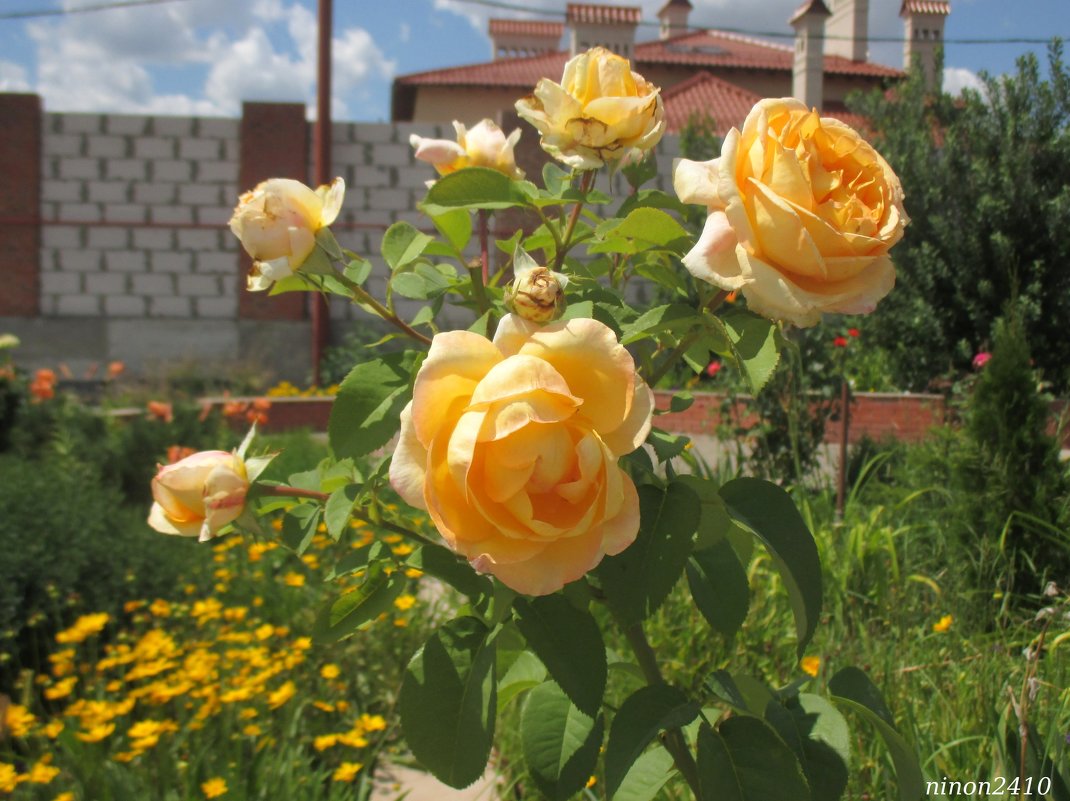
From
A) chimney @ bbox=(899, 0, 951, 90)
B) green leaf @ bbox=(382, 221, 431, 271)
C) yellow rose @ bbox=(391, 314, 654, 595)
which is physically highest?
chimney @ bbox=(899, 0, 951, 90)

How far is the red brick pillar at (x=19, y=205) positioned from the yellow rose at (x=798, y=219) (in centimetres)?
1087

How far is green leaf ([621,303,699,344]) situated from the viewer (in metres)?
0.85

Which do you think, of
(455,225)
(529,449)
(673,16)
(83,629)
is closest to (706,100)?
(673,16)

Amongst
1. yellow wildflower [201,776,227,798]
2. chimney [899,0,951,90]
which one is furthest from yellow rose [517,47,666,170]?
chimney [899,0,951,90]

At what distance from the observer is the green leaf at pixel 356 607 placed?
A: 1021mm

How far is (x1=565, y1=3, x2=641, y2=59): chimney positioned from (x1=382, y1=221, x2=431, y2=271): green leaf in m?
12.9

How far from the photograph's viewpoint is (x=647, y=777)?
1.20 metres

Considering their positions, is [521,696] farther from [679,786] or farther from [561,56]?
[561,56]

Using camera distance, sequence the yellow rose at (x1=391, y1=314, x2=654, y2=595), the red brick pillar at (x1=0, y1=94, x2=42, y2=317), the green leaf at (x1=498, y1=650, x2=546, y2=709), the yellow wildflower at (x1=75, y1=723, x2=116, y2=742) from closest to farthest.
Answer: the yellow rose at (x1=391, y1=314, x2=654, y2=595) → the green leaf at (x1=498, y1=650, x2=546, y2=709) → the yellow wildflower at (x1=75, y1=723, x2=116, y2=742) → the red brick pillar at (x1=0, y1=94, x2=42, y2=317)

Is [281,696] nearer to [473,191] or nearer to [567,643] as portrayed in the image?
[567,643]

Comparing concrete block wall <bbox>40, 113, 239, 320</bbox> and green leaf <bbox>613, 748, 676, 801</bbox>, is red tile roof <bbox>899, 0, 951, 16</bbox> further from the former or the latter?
green leaf <bbox>613, 748, 676, 801</bbox>

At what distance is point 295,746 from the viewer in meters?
2.29

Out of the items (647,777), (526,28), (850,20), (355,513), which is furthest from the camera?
(526,28)

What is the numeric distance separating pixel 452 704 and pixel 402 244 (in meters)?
0.47
